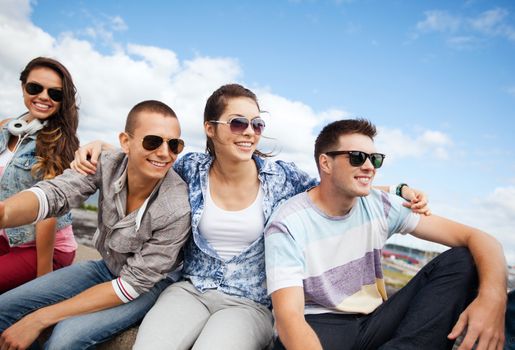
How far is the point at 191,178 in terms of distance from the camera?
3.36m

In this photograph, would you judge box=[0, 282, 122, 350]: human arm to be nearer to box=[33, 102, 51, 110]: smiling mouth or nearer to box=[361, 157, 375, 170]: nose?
box=[33, 102, 51, 110]: smiling mouth

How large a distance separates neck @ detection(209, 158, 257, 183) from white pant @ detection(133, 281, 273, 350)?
0.95 meters

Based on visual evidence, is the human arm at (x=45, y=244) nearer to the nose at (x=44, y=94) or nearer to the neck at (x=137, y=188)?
the neck at (x=137, y=188)

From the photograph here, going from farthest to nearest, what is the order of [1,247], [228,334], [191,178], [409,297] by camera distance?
[1,247], [191,178], [409,297], [228,334]

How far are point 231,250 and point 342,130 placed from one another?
1.37 m

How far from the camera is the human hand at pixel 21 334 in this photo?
2.78 metres

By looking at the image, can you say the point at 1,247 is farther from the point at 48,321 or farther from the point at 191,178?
the point at 191,178

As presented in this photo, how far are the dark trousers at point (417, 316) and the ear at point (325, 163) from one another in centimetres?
104

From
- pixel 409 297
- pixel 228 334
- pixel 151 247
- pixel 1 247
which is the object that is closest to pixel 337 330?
pixel 409 297

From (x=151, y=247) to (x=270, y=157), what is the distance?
54.4 inches

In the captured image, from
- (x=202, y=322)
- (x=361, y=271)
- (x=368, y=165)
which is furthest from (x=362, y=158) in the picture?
(x=202, y=322)

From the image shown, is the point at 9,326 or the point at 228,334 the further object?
the point at 9,326

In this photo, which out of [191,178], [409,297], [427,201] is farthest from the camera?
[191,178]

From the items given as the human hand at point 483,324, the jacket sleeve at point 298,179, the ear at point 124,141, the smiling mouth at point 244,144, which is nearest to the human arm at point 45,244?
the ear at point 124,141
